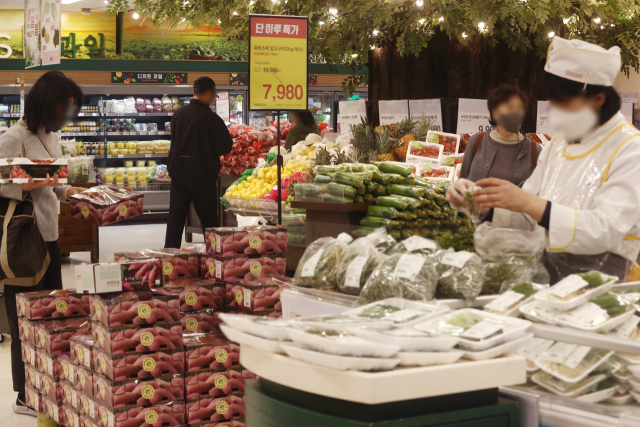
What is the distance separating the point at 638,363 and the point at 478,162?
2760mm

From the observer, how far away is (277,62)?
401 cm

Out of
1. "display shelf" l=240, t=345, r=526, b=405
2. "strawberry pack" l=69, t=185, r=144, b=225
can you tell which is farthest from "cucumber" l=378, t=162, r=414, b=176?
"display shelf" l=240, t=345, r=526, b=405

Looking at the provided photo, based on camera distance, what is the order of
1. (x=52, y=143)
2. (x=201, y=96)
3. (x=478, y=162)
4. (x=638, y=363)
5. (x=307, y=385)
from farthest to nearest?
(x=201, y=96) → (x=478, y=162) → (x=52, y=143) → (x=638, y=363) → (x=307, y=385)

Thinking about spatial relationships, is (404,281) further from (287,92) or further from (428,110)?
(428,110)

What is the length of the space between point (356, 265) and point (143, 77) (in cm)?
1038

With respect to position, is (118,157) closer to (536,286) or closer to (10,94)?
(10,94)

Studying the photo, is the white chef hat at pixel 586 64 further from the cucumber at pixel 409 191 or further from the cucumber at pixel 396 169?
the cucumber at pixel 396 169

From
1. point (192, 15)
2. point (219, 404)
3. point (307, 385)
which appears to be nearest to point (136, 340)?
point (219, 404)

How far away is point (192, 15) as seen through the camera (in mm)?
5910

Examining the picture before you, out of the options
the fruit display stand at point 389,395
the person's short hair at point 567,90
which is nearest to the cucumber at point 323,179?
the person's short hair at point 567,90

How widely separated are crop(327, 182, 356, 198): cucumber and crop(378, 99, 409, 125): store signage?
7.20ft

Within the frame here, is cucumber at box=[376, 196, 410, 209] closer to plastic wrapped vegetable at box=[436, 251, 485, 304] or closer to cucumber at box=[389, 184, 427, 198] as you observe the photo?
cucumber at box=[389, 184, 427, 198]

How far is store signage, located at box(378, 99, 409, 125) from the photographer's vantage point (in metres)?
5.75

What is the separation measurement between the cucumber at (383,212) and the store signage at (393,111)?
220 cm
